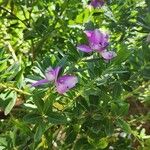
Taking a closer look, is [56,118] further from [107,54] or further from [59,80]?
[107,54]

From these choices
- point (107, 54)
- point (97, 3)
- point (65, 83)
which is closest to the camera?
point (65, 83)

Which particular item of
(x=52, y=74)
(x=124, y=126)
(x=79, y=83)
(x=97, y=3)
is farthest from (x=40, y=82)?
(x=97, y=3)

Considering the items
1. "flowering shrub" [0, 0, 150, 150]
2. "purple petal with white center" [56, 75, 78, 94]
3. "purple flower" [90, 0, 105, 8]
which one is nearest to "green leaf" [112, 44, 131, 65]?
"flowering shrub" [0, 0, 150, 150]

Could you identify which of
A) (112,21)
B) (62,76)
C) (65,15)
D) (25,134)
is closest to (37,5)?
(65,15)

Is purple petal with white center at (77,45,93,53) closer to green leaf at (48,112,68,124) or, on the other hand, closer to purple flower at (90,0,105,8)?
green leaf at (48,112,68,124)

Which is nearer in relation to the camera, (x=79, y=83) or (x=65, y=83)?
(x=65, y=83)

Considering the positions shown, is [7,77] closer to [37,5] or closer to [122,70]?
[122,70]
